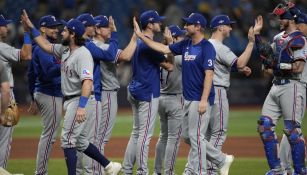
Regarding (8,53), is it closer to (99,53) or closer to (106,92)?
(99,53)

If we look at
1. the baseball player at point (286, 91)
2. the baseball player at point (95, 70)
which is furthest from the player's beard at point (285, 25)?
the baseball player at point (95, 70)

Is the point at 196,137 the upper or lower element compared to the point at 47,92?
lower

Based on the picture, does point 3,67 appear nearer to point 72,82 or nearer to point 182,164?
point 72,82

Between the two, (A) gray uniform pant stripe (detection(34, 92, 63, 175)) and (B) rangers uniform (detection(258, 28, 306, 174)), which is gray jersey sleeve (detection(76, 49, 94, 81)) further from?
(B) rangers uniform (detection(258, 28, 306, 174))

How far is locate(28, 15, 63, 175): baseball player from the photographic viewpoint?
1022 centimetres

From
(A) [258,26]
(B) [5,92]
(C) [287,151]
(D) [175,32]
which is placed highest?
(A) [258,26]

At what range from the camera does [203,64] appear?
30.8ft

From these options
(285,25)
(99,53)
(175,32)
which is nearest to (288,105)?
(285,25)

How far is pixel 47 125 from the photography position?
10312 millimetres

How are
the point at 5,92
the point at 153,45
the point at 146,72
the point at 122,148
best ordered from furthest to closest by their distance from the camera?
the point at 122,148 < the point at 146,72 < the point at 153,45 < the point at 5,92

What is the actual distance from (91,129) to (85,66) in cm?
105

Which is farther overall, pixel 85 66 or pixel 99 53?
pixel 99 53

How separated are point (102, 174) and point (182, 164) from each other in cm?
241

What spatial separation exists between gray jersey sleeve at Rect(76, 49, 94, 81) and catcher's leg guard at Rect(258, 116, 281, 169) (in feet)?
8.25
